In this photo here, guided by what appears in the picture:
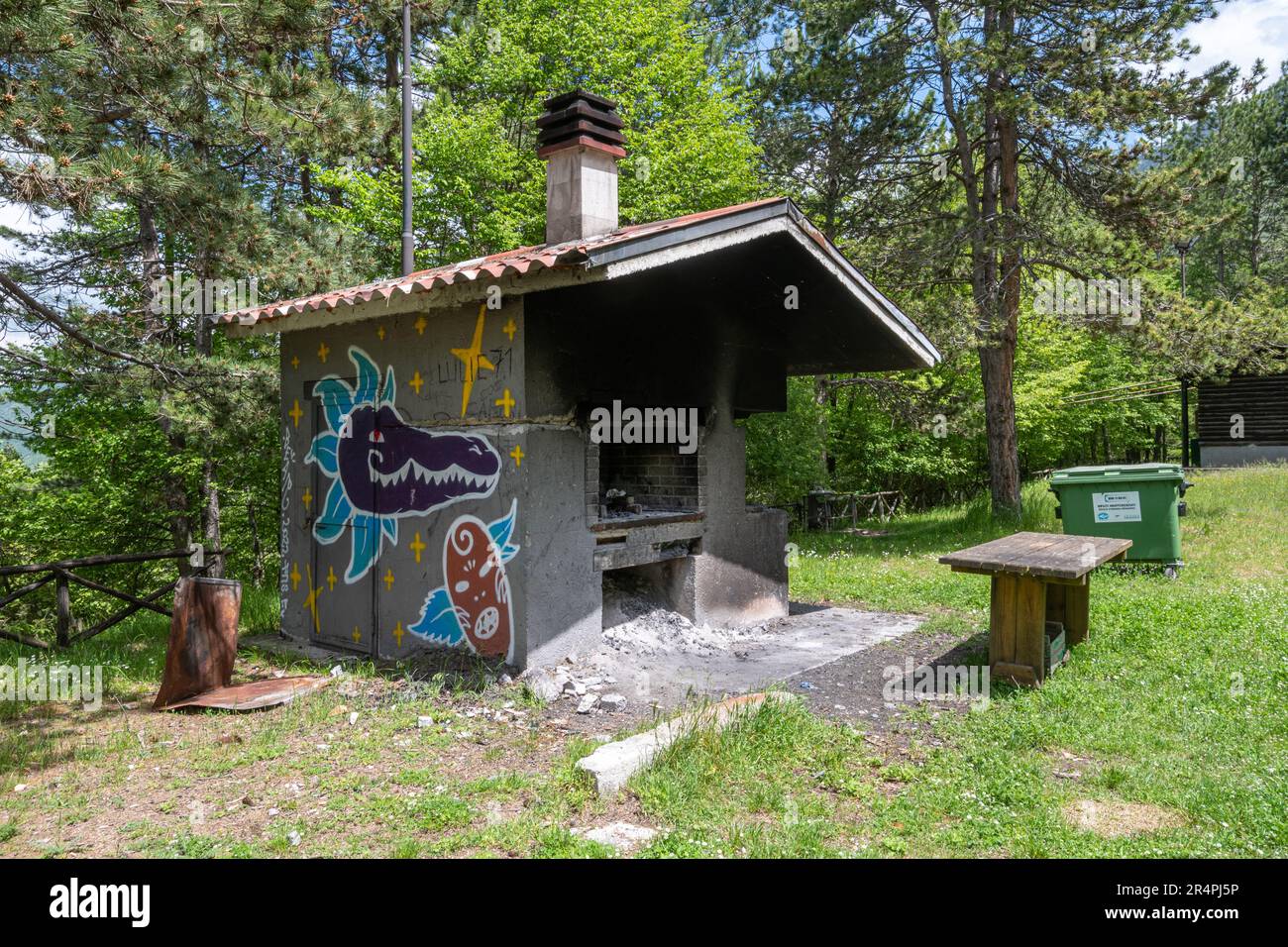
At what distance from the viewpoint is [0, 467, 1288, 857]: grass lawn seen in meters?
3.73

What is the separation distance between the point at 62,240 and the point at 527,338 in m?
11.4

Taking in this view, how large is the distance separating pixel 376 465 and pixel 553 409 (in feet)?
6.44

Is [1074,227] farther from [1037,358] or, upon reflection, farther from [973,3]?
[1037,358]

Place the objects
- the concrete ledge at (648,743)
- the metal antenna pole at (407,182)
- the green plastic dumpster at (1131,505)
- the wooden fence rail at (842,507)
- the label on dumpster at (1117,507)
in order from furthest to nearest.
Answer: the wooden fence rail at (842,507), the metal antenna pole at (407,182), the label on dumpster at (1117,507), the green plastic dumpster at (1131,505), the concrete ledge at (648,743)

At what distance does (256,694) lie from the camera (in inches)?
239

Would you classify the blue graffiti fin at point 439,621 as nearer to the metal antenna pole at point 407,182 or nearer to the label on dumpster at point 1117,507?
the metal antenna pole at point 407,182

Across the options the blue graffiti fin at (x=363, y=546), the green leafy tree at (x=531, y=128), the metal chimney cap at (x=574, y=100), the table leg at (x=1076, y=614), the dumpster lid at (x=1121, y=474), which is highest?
the green leafy tree at (x=531, y=128)

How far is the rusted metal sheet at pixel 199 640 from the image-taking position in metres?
6.21

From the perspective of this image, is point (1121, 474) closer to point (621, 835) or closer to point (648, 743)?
point (648, 743)

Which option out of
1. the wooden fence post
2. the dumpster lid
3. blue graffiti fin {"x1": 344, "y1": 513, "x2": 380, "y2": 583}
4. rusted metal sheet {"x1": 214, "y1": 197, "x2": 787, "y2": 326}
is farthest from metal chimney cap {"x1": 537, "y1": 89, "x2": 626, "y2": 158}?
the dumpster lid

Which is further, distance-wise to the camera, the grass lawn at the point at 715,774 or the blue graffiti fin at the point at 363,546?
the blue graffiti fin at the point at 363,546

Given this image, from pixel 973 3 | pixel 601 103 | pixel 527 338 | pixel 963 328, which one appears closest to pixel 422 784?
pixel 527 338

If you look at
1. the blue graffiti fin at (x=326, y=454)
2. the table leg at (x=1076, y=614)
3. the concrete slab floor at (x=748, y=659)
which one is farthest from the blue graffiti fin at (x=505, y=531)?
the table leg at (x=1076, y=614)

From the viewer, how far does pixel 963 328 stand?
13.0 meters
